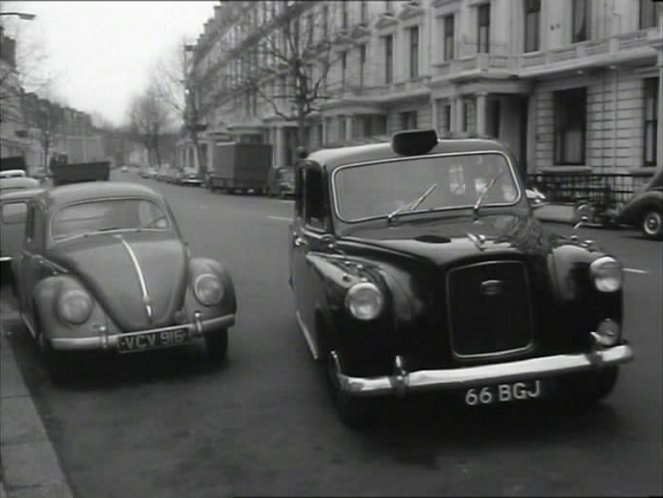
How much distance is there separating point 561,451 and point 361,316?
1.37m

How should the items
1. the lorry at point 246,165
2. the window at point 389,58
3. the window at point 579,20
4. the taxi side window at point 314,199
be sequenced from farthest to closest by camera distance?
the lorry at point 246,165 → the window at point 389,58 → the taxi side window at point 314,199 → the window at point 579,20

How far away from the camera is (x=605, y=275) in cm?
554

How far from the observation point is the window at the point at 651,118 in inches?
428

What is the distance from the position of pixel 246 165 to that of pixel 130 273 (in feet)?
139

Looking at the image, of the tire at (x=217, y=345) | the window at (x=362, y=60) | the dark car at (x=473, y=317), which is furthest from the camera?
the window at (x=362, y=60)

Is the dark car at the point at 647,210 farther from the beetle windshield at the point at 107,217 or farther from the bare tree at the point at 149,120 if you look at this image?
the bare tree at the point at 149,120

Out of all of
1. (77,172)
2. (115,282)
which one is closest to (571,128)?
(115,282)

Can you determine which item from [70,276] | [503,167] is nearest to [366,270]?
[503,167]

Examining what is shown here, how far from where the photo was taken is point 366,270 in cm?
565

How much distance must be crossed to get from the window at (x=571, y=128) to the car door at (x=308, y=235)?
3.95 m

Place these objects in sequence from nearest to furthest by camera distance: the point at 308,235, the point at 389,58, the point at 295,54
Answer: the point at 308,235, the point at 389,58, the point at 295,54

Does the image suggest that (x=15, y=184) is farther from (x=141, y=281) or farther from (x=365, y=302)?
(x=365, y=302)

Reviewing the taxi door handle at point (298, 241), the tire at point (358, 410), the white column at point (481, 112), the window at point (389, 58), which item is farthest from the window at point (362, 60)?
the tire at point (358, 410)

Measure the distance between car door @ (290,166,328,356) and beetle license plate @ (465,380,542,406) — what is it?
1.55 meters
